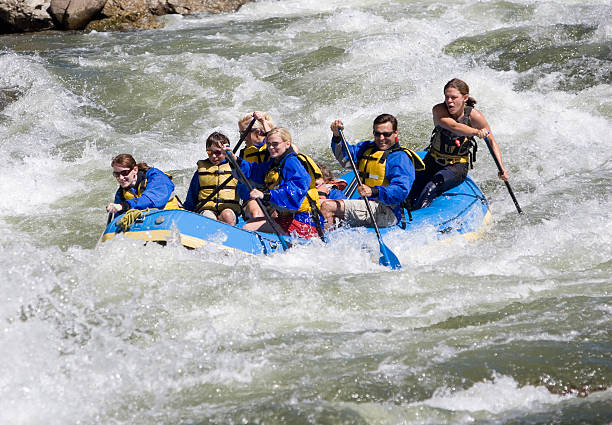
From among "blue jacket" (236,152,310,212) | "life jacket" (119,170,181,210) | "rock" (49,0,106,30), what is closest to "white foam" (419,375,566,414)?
"blue jacket" (236,152,310,212)

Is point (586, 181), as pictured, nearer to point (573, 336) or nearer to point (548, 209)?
point (548, 209)

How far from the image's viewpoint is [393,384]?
3.91 m

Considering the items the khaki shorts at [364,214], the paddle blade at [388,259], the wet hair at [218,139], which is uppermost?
the wet hair at [218,139]

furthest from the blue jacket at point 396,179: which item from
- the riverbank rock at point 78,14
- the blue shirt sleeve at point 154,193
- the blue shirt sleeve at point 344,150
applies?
the riverbank rock at point 78,14

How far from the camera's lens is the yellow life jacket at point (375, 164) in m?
6.02

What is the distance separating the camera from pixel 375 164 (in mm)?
6047

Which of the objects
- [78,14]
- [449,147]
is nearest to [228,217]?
[449,147]

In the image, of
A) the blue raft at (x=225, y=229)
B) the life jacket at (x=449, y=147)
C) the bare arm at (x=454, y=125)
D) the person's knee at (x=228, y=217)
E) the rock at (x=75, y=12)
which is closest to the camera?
the blue raft at (x=225, y=229)

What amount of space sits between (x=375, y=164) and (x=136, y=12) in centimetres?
1088

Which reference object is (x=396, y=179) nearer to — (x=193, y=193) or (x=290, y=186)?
(x=290, y=186)

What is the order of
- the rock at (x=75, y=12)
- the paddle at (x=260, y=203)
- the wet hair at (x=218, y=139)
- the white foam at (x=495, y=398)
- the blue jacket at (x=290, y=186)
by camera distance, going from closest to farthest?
the white foam at (x=495, y=398)
the blue jacket at (x=290, y=186)
the paddle at (x=260, y=203)
the wet hair at (x=218, y=139)
the rock at (x=75, y=12)

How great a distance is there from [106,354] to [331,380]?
1.23 m

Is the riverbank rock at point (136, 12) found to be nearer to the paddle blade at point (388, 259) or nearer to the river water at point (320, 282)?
the river water at point (320, 282)

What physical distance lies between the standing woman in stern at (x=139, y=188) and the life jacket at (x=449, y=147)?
7.31ft
